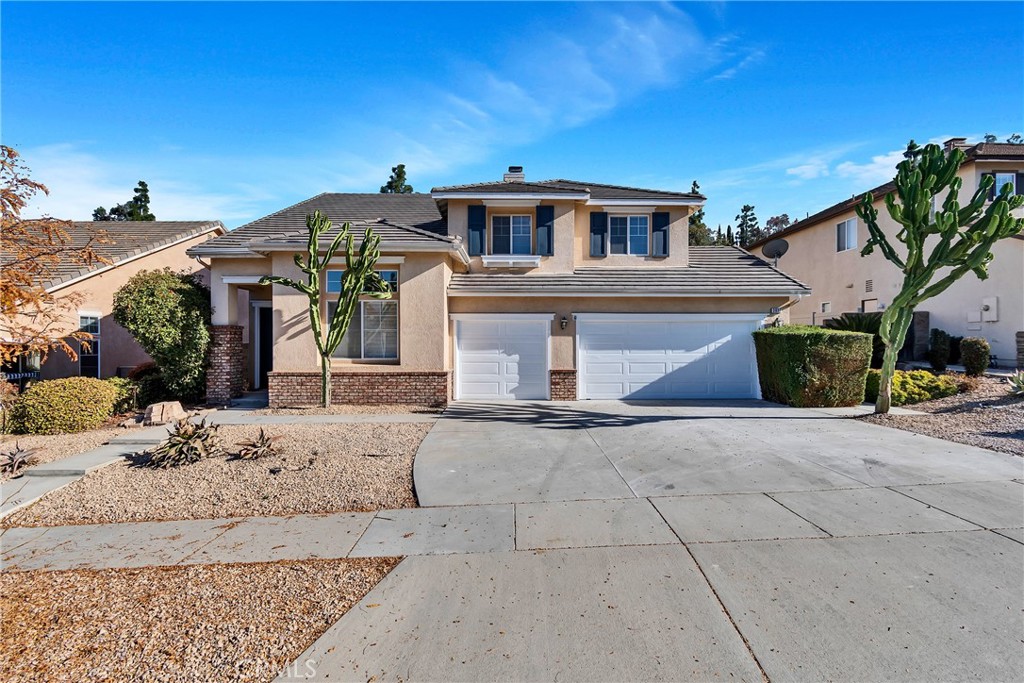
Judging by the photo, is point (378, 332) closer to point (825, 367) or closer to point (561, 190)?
point (561, 190)

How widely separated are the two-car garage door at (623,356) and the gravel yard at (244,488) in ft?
17.8

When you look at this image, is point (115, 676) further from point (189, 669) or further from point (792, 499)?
point (792, 499)

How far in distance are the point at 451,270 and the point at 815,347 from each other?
8.89 m

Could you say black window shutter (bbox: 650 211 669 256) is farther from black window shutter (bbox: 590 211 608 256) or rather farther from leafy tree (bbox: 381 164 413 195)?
leafy tree (bbox: 381 164 413 195)

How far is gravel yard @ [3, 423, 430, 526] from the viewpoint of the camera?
541cm

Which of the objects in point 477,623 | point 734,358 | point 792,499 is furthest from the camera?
point 734,358

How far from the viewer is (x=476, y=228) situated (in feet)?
46.1

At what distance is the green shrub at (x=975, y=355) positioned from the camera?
536 inches

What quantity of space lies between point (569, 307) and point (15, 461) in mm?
10601

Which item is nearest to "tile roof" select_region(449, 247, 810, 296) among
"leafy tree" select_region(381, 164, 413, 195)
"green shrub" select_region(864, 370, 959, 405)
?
"green shrub" select_region(864, 370, 959, 405)

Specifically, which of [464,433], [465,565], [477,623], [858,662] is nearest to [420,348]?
[464,433]

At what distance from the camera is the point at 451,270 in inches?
526

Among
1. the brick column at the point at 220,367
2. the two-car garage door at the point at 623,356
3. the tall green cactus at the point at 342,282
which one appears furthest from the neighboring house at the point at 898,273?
the brick column at the point at 220,367

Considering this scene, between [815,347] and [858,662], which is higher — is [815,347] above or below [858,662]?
above
